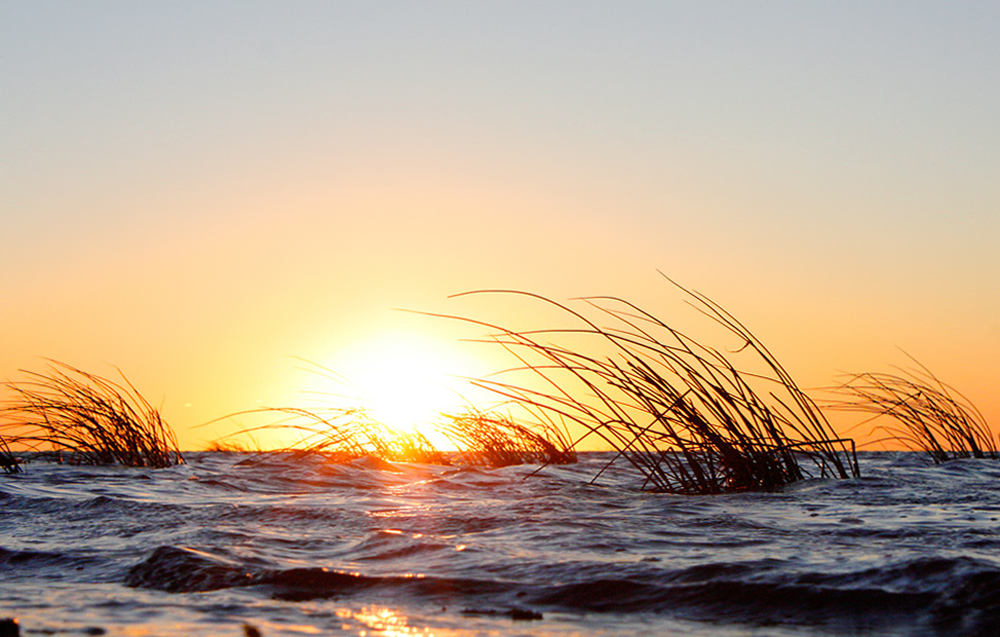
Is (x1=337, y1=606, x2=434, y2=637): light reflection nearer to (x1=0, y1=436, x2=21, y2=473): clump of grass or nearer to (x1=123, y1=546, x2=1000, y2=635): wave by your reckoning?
(x1=123, y1=546, x2=1000, y2=635): wave

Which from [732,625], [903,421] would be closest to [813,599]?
[732,625]

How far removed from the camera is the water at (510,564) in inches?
71.9

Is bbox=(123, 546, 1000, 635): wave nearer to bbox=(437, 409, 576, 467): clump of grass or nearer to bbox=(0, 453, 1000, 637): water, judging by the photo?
bbox=(0, 453, 1000, 637): water

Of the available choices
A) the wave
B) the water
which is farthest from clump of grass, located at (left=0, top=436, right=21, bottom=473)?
the wave

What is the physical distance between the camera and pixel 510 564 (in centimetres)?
235

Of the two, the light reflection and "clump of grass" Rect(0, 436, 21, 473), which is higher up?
"clump of grass" Rect(0, 436, 21, 473)

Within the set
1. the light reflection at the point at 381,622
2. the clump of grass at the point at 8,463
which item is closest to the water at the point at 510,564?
the light reflection at the point at 381,622

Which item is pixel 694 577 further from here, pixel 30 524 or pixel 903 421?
pixel 903 421

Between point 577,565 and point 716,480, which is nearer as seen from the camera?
point 577,565

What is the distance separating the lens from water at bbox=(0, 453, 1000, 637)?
71.9 inches

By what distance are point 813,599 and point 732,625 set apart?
0.82 ft

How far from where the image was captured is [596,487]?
4.75 metres

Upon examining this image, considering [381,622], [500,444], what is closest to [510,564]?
[381,622]

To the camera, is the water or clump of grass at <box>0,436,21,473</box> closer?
the water
